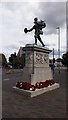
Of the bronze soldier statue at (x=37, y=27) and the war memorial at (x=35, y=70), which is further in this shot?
Answer: the bronze soldier statue at (x=37, y=27)

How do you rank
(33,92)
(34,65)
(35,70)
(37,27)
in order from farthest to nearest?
(37,27)
(34,65)
(35,70)
(33,92)

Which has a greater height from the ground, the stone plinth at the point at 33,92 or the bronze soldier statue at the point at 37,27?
the bronze soldier statue at the point at 37,27

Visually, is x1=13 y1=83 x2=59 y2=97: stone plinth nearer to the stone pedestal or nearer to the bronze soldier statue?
the stone pedestal

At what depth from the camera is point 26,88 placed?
37.0ft

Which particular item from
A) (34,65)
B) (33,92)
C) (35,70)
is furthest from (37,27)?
(33,92)

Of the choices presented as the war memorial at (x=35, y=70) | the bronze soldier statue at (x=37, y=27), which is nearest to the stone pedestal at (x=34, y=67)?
the war memorial at (x=35, y=70)

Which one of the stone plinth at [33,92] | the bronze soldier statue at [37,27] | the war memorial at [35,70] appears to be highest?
the bronze soldier statue at [37,27]

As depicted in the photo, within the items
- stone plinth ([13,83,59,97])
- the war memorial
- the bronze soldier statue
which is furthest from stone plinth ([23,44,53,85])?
the bronze soldier statue

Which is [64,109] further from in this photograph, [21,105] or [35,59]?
[35,59]

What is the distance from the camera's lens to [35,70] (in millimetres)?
12875

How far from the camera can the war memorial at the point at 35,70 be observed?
11523mm

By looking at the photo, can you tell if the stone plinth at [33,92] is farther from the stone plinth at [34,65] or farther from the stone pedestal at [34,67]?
the stone plinth at [34,65]

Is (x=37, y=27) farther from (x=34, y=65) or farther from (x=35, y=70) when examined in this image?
(x=35, y=70)

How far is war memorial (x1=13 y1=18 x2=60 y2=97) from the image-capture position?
11523mm
